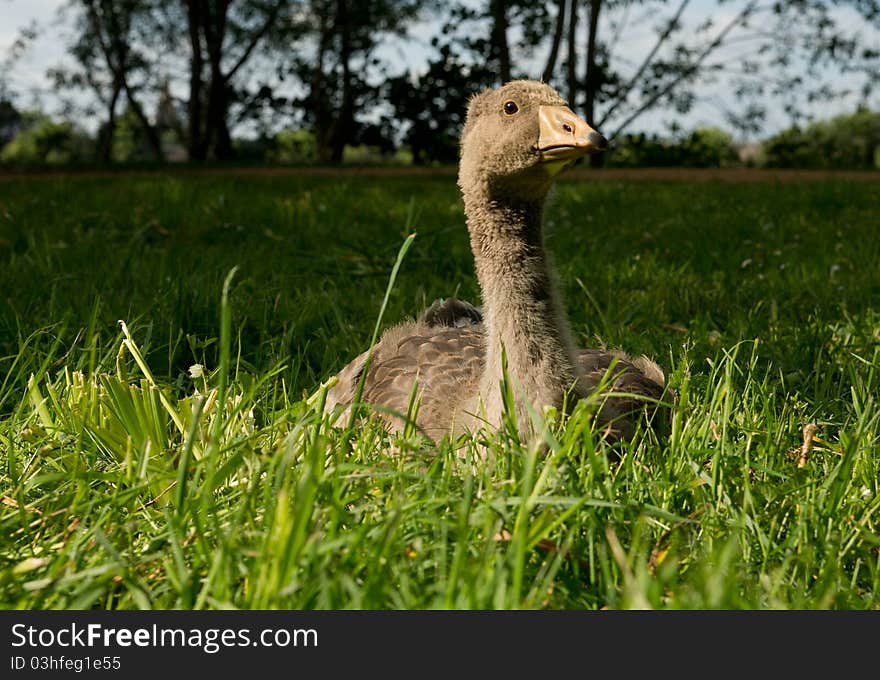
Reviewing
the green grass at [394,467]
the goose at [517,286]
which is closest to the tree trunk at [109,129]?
the green grass at [394,467]

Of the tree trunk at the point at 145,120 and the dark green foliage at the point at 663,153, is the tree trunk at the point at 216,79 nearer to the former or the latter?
the tree trunk at the point at 145,120

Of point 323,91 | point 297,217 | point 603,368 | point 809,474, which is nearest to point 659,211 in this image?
point 297,217

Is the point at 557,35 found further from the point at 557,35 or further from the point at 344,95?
the point at 344,95

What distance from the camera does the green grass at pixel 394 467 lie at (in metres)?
1.70

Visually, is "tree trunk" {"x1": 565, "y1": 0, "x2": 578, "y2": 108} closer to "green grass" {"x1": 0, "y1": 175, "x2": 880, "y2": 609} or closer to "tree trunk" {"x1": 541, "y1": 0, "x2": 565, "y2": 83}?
"tree trunk" {"x1": 541, "y1": 0, "x2": 565, "y2": 83}

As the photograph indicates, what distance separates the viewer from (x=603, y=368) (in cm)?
299

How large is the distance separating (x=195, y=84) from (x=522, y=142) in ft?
56.3

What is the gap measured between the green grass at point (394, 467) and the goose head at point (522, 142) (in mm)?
714

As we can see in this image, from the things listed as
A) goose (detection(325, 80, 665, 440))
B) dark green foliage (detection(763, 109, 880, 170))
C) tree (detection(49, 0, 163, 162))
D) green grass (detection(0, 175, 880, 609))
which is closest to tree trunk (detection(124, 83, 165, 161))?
tree (detection(49, 0, 163, 162))

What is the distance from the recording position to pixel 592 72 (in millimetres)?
16734

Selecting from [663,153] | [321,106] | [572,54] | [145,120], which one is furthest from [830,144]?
[145,120]

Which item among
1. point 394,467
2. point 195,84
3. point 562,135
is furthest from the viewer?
point 195,84
